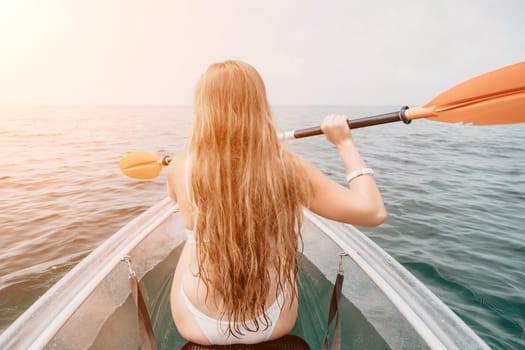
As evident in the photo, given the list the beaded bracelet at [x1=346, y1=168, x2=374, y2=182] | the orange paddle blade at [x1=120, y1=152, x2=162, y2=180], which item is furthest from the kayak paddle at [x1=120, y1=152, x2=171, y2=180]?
the beaded bracelet at [x1=346, y1=168, x2=374, y2=182]

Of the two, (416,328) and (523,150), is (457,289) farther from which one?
(523,150)

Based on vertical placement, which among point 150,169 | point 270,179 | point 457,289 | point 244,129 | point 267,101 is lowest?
point 457,289

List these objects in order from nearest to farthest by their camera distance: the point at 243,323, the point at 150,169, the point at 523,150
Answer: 1. the point at 243,323
2. the point at 150,169
3. the point at 523,150

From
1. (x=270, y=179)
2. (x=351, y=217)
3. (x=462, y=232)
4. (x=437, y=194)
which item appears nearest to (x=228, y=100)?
(x=270, y=179)

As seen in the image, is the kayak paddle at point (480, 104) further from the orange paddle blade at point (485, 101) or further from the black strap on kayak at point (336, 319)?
the black strap on kayak at point (336, 319)

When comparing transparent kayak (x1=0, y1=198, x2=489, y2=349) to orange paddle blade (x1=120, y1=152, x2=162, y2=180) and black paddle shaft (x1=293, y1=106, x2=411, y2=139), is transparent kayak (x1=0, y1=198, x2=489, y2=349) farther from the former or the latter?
black paddle shaft (x1=293, y1=106, x2=411, y2=139)

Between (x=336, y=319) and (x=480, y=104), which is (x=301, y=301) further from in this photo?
(x=480, y=104)

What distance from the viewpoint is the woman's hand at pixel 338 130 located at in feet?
4.16

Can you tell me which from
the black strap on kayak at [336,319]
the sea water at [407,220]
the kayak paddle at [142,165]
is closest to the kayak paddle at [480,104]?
the sea water at [407,220]

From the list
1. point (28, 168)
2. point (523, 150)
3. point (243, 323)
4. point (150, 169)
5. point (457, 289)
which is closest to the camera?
point (243, 323)

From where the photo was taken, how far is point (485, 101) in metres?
1.80

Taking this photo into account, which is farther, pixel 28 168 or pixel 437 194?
pixel 28 168

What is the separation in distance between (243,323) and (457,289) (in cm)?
285

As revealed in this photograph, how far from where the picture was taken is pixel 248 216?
111 cm
